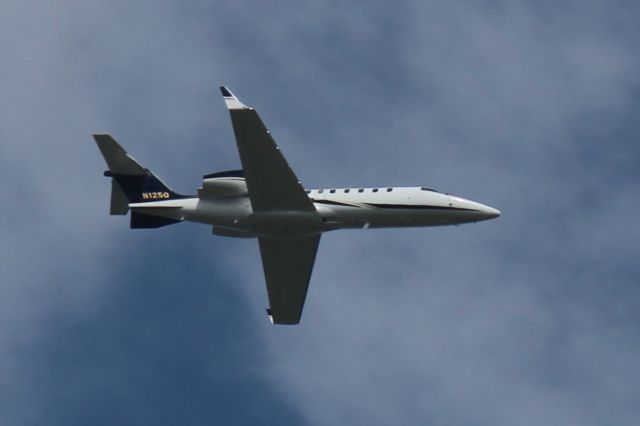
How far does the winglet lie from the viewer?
53375mm

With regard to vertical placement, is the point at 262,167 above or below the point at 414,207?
above

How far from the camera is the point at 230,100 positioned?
53.5 m

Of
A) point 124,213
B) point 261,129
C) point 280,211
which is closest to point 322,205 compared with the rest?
point 280,211

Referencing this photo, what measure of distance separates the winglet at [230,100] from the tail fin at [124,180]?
7809 millimetres

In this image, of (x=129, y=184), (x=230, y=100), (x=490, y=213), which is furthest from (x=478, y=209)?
(x=129, y=184)

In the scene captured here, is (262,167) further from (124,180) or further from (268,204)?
(124,180)

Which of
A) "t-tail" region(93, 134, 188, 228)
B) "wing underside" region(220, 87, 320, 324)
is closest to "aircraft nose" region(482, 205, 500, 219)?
"wing underside" region(220, 87, 320, 324)

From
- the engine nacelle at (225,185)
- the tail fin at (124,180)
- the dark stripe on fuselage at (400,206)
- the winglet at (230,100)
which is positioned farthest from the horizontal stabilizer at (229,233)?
the winglet at (230,100)

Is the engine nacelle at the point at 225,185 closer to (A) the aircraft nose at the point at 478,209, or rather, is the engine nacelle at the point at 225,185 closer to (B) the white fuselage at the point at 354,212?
(B) the white fuselage at the point at 354,212

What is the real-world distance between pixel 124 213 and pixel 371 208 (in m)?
12.0

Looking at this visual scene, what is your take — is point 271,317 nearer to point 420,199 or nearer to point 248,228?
point 248,228

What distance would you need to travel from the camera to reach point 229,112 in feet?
175

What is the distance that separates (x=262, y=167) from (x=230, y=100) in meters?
3.54

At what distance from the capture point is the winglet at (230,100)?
53375 millimetres
